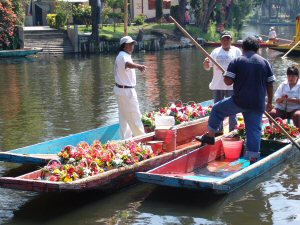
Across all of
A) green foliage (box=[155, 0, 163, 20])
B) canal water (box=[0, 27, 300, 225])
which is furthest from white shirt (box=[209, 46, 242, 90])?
green foliage (box=[155, 0, 163, 20])

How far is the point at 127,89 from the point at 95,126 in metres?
4.17

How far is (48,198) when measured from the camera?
9578mm

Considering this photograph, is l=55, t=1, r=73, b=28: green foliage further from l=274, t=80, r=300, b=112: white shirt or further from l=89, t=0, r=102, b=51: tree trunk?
l=274, t=80, r=300, b=112: white shirt

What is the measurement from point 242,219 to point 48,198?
106 inches

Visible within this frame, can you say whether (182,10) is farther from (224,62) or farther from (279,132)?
(279,132)

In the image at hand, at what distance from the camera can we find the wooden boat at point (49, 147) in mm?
10328

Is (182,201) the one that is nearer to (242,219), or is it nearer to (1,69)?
(242,219)

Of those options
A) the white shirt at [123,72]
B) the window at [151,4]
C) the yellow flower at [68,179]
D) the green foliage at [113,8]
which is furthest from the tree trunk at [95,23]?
the yellow flower at [68,179]

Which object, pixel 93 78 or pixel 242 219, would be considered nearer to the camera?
pixel 242 219

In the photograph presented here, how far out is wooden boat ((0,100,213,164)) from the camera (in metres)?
10.3

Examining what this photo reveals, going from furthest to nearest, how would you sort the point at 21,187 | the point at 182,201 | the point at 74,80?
the point at 74,80 < the point at 182,201 < the point at 21,187

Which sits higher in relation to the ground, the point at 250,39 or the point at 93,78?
the point at 250,39

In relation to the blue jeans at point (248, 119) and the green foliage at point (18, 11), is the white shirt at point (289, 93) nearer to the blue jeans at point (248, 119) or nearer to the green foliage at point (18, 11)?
the blue jeans at point (248, 119)

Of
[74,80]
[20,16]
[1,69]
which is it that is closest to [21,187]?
[74,80]
